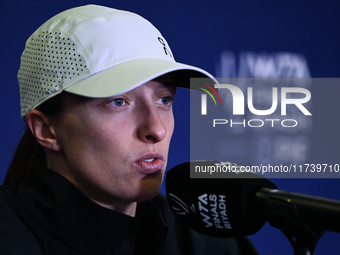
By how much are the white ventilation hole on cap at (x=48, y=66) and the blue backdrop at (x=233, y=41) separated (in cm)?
67

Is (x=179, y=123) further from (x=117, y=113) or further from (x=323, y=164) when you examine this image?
(x=117, y=113)

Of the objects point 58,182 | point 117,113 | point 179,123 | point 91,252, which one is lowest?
point 179,123

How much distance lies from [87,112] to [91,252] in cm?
26

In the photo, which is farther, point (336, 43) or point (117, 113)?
point (336, 43)

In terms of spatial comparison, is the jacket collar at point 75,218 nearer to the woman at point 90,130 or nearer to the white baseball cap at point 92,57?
the woman at point 90,130

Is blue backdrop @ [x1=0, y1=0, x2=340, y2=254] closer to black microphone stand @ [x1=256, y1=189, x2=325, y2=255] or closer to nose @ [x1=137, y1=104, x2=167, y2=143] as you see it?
nose @ [x1=137, y1=104, x2=167, y2=143]

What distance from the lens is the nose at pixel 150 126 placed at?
0.70 m

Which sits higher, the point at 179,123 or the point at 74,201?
the point at 74,201

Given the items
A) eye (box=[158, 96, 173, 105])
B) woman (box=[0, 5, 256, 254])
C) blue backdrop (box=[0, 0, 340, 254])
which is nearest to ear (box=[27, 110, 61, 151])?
woman (box=[0, 5, 256, 254])

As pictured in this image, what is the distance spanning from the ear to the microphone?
247 mm

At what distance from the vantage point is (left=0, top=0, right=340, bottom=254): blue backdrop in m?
1.38

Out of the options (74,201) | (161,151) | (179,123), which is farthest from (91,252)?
(179,123)

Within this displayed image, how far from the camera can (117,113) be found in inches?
27.9

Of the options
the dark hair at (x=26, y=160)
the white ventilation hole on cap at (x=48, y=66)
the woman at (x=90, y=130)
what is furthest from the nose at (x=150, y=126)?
the dark hair at (x=26, y=160)
